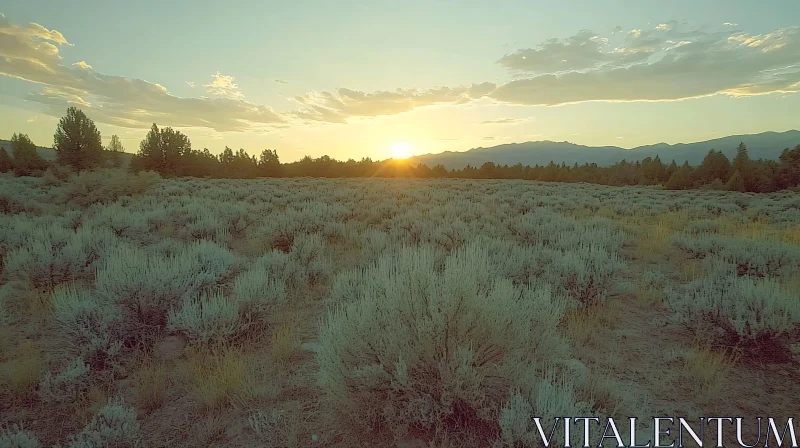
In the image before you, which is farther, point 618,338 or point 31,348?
point 618,338

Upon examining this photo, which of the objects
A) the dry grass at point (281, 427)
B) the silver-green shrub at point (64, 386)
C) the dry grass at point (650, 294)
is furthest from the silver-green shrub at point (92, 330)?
the dry grass at point (650, 294)

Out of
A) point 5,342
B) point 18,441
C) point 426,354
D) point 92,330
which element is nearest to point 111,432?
point 18,441

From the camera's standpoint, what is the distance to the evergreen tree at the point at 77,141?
39281mm

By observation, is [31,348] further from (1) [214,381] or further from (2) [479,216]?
(2) [479,216]

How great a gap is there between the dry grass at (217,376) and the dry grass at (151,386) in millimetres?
210

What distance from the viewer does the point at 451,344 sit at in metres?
2.71

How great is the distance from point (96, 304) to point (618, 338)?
5.75 m

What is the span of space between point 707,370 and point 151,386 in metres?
4.95

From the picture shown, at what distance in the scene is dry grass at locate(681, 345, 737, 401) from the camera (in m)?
3.20

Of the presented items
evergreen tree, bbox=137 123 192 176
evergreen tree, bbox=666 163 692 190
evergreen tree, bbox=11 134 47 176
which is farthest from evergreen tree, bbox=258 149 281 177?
evergreen tree, bbox=666 163 692 190

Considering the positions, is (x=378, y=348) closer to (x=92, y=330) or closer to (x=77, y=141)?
(x=92, y=330)

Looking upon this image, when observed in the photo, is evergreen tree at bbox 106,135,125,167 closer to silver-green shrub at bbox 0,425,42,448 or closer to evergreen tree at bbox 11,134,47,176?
evergreen tree at bbox 11,134,47,176

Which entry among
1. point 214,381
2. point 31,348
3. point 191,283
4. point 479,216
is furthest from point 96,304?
point 479,216

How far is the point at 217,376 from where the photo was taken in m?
3.21
